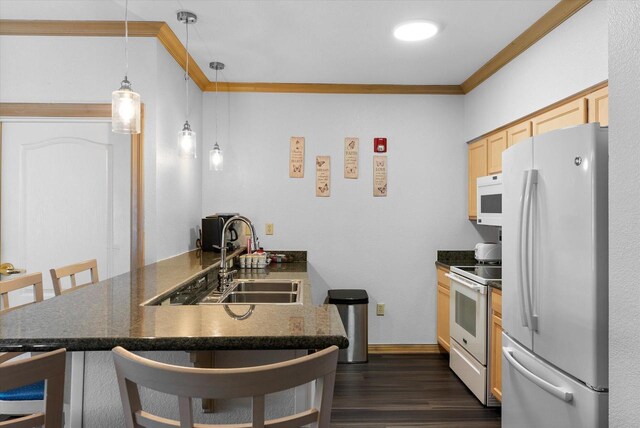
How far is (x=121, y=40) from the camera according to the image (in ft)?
8.87

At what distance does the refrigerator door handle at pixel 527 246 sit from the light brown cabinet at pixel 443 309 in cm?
172

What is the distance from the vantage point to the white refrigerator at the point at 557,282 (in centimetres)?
161

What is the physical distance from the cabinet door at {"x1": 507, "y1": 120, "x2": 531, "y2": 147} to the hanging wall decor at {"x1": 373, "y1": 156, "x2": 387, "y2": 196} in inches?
46.5

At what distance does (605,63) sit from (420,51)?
4.36 ft

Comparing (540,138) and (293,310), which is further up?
(540,138)

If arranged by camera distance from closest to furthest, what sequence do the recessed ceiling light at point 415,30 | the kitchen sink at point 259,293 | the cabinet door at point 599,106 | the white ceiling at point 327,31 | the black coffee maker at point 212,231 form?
1. the cabinet door at point 599,106
2. the kitchen sink at point 259,293
3. the white ceiling at point 327,31
4. the recessed ceiling light at point 415,30
5. the black coffee maker at point 212,231

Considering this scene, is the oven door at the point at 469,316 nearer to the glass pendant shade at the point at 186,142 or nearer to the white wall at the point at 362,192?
the white wall at the point at 362,192

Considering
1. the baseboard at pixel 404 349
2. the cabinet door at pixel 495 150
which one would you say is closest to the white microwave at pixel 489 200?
the cabinet door at pixel 495 150

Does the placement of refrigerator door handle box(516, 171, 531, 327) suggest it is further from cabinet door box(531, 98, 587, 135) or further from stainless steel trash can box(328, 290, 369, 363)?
stainless steel trash can box(328, 290, 369, 363)

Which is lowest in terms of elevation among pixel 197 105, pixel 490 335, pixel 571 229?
pixel 490 335

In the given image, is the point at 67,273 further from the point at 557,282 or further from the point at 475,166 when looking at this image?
the point at 475,166

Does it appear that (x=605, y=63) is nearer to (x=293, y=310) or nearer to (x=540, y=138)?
(x=540, y=138)

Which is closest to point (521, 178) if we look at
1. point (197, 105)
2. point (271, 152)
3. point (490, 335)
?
point (490, 335)

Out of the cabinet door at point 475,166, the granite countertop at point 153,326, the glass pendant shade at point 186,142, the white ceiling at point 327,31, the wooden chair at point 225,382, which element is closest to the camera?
the wooden chair at point 225,382
